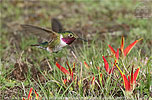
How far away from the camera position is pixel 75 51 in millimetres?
4203

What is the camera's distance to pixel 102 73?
3371mm

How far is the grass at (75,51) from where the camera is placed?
3.36 meters

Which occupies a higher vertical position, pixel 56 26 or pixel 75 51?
pixel 56 26

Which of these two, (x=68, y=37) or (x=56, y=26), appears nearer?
(x=68, y=37)

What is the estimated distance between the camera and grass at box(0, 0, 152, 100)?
3.36 meters

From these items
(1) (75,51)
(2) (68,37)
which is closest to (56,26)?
(1) (75,51)

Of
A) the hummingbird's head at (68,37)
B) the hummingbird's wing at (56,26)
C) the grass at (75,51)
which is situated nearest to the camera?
the hummingbird's head at (68,37)

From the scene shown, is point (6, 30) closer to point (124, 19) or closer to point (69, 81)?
point (124, 19)

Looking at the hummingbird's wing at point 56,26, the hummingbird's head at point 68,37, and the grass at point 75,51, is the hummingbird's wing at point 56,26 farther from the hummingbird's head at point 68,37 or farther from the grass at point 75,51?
the hummingbird's head at point 68,37

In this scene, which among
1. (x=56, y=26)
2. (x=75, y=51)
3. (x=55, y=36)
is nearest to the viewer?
(x=55, y=36)

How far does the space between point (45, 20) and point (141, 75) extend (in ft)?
14.7

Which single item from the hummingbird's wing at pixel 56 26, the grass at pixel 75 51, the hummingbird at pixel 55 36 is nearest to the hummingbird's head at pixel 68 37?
the hummingbird at pixel 55 36

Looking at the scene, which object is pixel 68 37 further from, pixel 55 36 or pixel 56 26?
pixel 56 26

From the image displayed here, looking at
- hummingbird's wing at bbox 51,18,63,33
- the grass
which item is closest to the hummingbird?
hummingbird's wing at bbox 51,18,63,33
